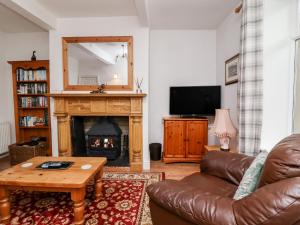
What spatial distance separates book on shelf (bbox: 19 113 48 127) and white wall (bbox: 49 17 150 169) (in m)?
0.92

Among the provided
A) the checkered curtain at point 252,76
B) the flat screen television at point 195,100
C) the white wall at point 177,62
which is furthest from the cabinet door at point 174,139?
the checkered curtain at point 252,76

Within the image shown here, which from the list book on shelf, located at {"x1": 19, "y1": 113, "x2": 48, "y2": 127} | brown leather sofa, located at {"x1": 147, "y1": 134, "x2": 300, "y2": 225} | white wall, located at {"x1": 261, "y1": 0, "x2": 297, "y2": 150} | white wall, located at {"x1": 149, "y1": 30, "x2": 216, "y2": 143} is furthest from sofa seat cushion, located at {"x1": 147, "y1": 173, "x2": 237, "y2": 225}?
book on shelf, located at {"x1": 19, "y1": 113, "x2": 48, "y2": 127}

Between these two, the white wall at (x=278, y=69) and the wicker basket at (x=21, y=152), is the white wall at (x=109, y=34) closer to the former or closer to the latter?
the wicker basket at (x=21, y=152)

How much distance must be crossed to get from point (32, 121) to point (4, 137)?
58 centimetres

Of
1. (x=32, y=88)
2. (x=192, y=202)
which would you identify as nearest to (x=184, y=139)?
(x=192, y=202)

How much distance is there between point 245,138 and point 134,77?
2.02 m

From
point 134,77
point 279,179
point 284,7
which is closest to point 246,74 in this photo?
point 284,7

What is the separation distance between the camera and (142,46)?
3.39 meters

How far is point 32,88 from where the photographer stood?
13.2 ft

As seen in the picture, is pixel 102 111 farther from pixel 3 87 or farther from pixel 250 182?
pixel 250 182

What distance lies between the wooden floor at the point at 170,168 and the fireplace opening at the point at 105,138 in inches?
6.6

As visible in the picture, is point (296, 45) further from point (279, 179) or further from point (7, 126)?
point (7, 126)

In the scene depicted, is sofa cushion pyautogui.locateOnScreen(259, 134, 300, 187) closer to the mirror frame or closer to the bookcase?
the mirror frame

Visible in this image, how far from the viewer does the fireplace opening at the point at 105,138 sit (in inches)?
141
